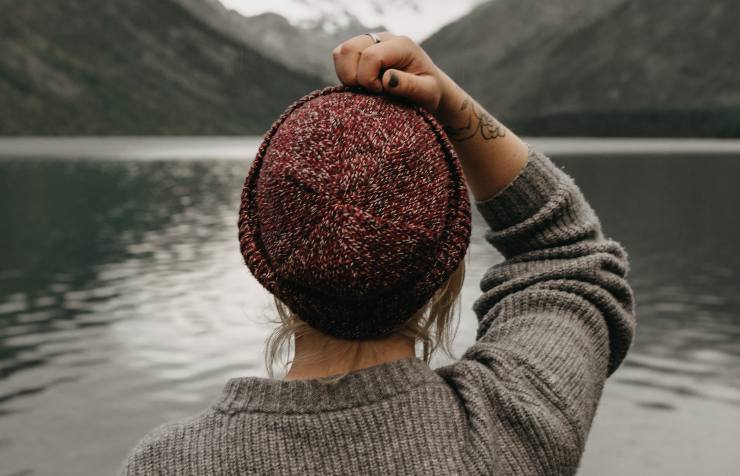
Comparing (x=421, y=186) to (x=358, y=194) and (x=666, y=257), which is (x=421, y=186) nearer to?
(x=358, y=194)

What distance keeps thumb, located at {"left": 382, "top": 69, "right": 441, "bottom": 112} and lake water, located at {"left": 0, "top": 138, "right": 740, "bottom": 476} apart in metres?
8.22

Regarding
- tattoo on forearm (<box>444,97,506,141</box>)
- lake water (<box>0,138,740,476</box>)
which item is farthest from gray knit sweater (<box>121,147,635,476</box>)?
lake water (<box>0,138,740,476</box>)

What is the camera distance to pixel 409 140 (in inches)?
64.2

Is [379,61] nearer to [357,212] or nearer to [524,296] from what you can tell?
[357,212]

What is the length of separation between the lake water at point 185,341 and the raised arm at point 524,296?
7843 millimetres

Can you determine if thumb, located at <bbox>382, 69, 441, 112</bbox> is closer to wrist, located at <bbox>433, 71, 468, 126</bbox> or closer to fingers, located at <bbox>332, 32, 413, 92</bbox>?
fingers, located at <bbox>332, 32, 413, 92</bbox>

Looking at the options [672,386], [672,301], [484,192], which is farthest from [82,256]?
[484,192]

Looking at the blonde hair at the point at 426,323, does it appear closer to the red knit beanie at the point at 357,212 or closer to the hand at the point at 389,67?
the red knit beanie at the point at 357,212

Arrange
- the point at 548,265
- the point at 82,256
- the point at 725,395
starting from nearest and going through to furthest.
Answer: the point at 548,265 < the point at 725,395 < the point at 82,256

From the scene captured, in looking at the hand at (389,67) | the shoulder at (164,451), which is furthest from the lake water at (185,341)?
the shoulder at (164,451)

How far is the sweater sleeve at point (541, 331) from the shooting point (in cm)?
167

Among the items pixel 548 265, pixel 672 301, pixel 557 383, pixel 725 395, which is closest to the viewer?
pixel 557 383

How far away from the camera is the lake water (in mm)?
13016

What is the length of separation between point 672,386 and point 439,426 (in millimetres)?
14723
